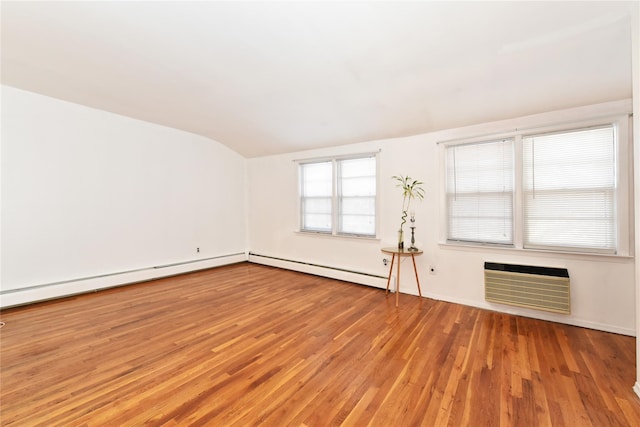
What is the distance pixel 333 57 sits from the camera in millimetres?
Result: 2670

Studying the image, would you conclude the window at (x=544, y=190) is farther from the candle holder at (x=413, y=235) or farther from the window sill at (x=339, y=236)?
the window sill at (x=339, y=236)

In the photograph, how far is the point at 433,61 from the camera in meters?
2.62

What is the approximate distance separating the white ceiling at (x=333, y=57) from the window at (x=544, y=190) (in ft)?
1.37

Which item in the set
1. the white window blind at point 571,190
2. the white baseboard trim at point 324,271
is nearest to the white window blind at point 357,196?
the white baseboard trim at point 324,271

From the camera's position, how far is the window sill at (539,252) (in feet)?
9.68

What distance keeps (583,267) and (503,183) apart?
4.18 ft

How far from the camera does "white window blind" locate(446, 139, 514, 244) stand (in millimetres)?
3551

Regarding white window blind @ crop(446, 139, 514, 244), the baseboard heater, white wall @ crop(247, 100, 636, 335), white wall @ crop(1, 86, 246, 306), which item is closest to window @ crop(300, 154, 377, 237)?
white wall @ crop(247, 100, 636, 335)

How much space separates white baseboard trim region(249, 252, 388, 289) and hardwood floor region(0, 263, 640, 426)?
0.78 m

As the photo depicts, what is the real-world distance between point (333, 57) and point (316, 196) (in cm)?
315

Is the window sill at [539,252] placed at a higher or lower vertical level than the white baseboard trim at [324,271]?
higher

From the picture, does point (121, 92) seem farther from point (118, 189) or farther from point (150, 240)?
point (150, 240)

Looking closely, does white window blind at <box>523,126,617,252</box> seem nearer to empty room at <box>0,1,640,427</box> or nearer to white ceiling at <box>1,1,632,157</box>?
empty room at <box>0,1,640,427</box>

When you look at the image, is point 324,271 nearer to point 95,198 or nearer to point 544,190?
point 544,190
